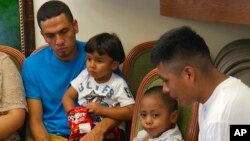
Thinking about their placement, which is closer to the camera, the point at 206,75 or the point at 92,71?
the point at 206,75

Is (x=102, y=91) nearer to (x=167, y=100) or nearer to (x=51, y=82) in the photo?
(x=51, y=82)

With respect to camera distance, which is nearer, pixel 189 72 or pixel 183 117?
pixel 189 72

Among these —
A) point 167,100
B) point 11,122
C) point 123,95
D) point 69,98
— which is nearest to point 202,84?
point 167,100

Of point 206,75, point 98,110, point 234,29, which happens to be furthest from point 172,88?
point 234,29

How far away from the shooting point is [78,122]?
5.99ft

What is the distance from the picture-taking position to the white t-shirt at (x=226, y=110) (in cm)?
114

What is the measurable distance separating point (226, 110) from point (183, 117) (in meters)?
0.47

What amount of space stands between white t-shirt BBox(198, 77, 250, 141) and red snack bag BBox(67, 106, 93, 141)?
30.4 inches

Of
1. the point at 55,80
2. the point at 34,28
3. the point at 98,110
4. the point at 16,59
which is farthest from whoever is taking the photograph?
the point at 34,28

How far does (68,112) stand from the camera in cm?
187

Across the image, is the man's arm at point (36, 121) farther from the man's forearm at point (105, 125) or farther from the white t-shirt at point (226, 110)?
the white t-shirt at point (226, 110)

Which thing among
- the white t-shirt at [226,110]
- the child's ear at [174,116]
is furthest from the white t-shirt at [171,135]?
the white t-shirt at [226,110]

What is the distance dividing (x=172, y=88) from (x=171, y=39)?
170 millimetres

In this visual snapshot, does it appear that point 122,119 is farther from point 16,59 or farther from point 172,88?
point 16,59
